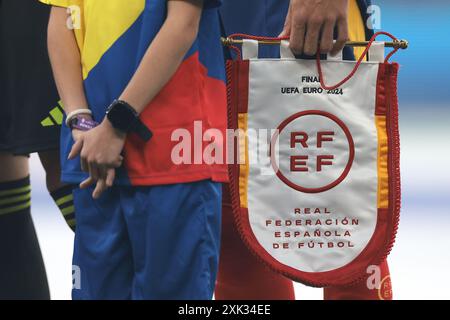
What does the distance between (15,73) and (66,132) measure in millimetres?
408

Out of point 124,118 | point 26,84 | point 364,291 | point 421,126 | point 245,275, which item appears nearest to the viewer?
point 124,118

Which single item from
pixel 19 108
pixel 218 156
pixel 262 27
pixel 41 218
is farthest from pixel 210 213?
pixel 41 218

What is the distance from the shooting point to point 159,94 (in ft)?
4.00

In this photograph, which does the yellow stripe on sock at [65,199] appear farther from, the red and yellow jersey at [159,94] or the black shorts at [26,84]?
the red and yellow jersey at [159,94]

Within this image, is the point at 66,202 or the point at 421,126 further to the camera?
the point at 421,126

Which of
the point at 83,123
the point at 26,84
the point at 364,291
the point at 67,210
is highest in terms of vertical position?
the point at 26,84

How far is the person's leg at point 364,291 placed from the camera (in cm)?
134

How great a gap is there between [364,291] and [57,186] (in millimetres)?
680

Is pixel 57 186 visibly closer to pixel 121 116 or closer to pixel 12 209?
pixel 12 209

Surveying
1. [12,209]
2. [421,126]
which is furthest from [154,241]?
[421,126]

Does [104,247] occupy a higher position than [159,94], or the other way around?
[159,94]

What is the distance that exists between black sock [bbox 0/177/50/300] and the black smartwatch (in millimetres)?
587

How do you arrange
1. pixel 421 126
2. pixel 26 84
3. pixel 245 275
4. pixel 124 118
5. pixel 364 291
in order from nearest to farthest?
pixel 124 118, pixel 364 291, pixel 245 275, pixel 26 84, pixel 421 126
